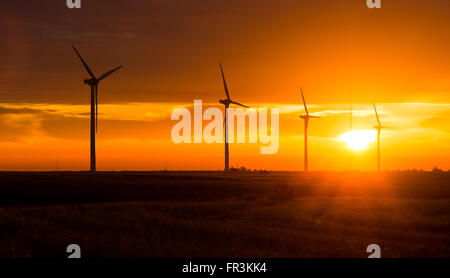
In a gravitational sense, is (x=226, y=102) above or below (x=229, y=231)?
above

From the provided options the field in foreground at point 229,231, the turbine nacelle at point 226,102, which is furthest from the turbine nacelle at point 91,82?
the field in foreground at point 229,231

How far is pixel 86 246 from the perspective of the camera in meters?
22.2

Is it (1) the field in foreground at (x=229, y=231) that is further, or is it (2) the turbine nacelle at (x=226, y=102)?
(2) the turbine nacelle at (x=226, y=102)

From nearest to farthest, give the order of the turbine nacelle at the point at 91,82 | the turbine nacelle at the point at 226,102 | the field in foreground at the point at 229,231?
1. the field in foreground at the point at 229,231
2. the turbine nacelle at the point at 91,82
3. the turbine nacelle at the point at 226,102

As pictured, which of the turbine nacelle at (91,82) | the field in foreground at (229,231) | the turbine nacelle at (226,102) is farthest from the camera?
the turbine nacelle at (226,102)

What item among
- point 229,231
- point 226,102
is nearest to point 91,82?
point 226,102

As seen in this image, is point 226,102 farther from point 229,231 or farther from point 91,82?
point 229,231

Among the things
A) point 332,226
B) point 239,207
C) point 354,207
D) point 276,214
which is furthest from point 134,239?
point 354,207

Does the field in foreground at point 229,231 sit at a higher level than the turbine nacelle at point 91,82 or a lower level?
lower

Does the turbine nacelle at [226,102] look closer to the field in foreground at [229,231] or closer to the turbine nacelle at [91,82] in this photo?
the turbine nacelle at [91,82]

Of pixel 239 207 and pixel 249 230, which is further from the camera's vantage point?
pixel 239 207
